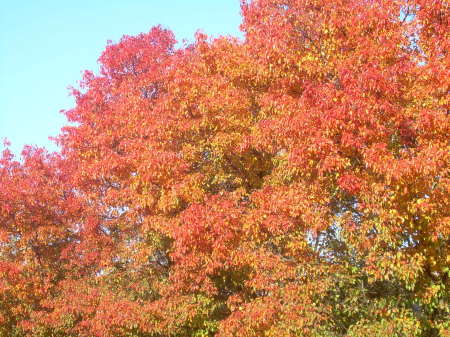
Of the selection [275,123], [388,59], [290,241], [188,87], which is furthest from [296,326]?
[188,87]

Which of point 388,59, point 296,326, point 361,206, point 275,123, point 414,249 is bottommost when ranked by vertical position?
point 296,326

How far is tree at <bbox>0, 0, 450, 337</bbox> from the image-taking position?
33.7 feet

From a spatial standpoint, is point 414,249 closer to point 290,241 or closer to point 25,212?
point 290,241

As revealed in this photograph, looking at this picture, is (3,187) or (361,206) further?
(3,187)

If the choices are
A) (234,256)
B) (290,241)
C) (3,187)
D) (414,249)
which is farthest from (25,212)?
(414,249)

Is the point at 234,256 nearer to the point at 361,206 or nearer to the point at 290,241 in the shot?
the point at 290,241

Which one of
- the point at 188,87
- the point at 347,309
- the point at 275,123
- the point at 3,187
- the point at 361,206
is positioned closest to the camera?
the point at 361,206

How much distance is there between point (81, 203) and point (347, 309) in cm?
1273

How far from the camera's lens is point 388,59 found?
11586 mm

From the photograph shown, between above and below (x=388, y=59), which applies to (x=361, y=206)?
below

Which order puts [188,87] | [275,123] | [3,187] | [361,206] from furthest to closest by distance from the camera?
[3,187] < [188,87] < [275,123] < [361,206]

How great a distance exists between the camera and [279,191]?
12.0 m

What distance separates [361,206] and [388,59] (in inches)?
148

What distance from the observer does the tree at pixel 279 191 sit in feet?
33.7
